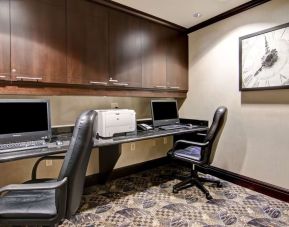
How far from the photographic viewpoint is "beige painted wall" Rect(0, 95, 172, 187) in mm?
2223

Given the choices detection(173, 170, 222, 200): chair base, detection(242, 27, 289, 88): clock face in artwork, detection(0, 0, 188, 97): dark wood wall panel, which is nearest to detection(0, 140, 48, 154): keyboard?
detection(0, 0, 188, 97): dark wood wall panel

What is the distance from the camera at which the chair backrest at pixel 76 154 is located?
119cm

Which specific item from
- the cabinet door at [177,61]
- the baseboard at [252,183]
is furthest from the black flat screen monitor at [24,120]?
the baseboard at [252,183]

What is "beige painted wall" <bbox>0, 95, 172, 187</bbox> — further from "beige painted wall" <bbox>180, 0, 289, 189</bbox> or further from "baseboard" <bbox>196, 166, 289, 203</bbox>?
"baseboard" <bbox>196, 166, 289, 203</bbox>

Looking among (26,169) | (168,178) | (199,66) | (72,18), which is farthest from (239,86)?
(26,169)

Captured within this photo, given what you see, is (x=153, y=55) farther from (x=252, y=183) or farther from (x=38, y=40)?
(x=252, y=183)

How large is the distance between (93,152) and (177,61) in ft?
6.09

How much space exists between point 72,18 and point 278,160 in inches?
108

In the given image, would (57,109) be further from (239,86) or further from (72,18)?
(239,86)

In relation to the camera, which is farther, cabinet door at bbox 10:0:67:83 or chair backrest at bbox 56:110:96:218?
cabinet door at bbox 10:0:67:83

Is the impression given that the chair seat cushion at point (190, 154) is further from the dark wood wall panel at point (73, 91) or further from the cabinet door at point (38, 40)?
the cabinet door at point (38, 40)

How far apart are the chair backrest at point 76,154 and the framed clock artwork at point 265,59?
2.07 meters

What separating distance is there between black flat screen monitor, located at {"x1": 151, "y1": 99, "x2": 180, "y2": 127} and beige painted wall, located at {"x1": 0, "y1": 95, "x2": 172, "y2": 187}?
31cm

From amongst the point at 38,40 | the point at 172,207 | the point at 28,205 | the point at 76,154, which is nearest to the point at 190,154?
the point at 172,207
